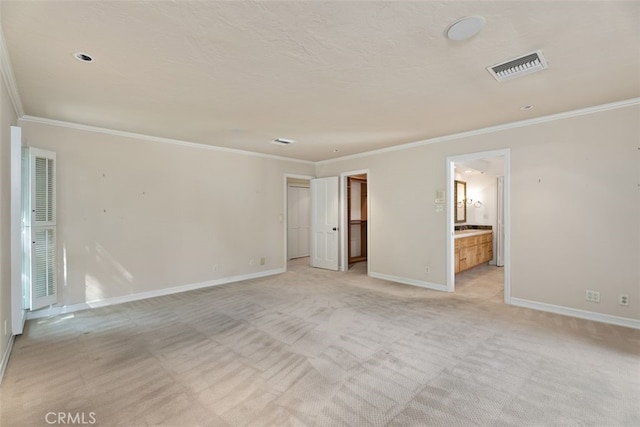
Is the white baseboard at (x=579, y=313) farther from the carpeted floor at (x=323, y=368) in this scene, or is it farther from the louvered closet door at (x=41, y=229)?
the louvered closet door at (x=41, y=229)

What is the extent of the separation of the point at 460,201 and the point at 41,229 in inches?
323

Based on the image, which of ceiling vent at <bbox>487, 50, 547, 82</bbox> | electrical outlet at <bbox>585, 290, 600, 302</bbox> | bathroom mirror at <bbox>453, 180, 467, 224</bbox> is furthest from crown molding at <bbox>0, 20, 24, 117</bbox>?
bathroom mirror at <bbox>453, 180, 467, 224</bbox>

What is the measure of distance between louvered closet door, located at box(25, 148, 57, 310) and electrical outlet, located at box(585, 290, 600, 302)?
6789 millimetres

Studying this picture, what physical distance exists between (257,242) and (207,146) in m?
2.13

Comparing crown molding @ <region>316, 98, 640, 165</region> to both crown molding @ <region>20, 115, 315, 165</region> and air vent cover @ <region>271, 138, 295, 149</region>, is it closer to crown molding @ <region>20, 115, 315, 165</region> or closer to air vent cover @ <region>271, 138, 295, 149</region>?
air vent cover @ <region>271, 138, 295, 149</region>

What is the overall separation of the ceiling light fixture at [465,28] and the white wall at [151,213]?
4.51m

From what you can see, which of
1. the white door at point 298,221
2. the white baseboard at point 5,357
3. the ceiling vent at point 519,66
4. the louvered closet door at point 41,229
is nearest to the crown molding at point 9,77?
the louvered closet door at point 41,229

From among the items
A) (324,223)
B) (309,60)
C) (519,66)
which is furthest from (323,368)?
(324,223)

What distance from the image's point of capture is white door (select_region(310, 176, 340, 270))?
666 centimetres

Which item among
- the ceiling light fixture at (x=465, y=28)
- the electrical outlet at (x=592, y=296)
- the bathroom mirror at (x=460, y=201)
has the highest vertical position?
the ceiling light fixture at (x=465, y=28)

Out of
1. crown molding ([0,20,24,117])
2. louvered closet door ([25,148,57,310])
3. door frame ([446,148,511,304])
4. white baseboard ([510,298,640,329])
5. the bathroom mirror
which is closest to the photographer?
crown molding ([0,20,24,117])

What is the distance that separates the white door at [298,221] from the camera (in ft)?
27.9

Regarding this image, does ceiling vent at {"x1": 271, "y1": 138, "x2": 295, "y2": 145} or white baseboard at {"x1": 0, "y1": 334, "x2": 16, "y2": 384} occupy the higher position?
ceiling vent at {"x1": 271, "y1": 138, "x2": 295, "y2": 145}

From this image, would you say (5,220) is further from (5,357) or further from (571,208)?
(571,208)
